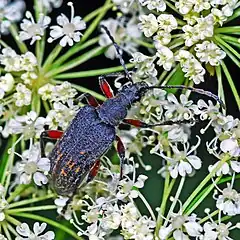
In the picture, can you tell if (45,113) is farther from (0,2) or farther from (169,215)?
(169,215)

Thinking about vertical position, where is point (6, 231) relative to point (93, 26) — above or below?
below

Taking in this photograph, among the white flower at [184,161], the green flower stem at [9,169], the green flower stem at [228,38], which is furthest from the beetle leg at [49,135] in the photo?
the green flower stem at [228,38]

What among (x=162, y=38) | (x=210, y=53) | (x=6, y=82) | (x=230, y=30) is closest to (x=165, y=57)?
(x=162, y=38)

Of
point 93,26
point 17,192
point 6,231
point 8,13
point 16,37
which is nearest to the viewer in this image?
point 6,231

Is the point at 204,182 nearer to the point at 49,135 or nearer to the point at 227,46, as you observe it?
the point at 227,46

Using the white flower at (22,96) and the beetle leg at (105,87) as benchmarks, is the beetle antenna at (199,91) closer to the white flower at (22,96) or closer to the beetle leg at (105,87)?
the beetle leg at (105,87)

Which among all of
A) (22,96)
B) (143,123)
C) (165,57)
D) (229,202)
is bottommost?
(229,202)

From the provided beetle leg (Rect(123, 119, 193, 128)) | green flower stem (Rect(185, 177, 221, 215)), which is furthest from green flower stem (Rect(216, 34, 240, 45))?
green flower stem (Rect(185, 177, 221, 215))
